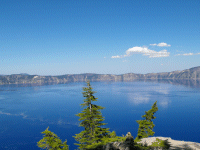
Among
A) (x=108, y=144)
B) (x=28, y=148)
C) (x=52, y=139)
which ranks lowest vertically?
(x=28, y=148)

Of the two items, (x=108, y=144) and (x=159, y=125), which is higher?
(x=108, y=144)

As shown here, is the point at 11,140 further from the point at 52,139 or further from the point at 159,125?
the point at 159,125

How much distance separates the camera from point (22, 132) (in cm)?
7019

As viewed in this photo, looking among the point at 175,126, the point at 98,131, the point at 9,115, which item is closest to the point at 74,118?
the point at 9,115

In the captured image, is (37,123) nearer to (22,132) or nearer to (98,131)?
(22,132)

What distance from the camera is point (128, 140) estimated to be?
16.4 metres

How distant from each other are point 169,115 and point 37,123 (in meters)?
82.2

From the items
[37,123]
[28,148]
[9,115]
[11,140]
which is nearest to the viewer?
[28,148]

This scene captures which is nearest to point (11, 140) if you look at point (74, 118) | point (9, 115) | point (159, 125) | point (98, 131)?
point (74, 118)

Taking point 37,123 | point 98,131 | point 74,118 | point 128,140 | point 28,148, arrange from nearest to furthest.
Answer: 1. point 128,140
2. point 98,131
3. point 28,148
4. point 37,123
5. point 74,118

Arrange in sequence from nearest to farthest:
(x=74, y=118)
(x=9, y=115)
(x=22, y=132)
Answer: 1. (x=22, y=132)
2. (x=74, y=118)
3. (x=9, y=115)

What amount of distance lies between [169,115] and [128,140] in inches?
3420

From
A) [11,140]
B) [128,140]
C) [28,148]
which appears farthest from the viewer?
[11,140]

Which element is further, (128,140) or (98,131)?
(98,131)
